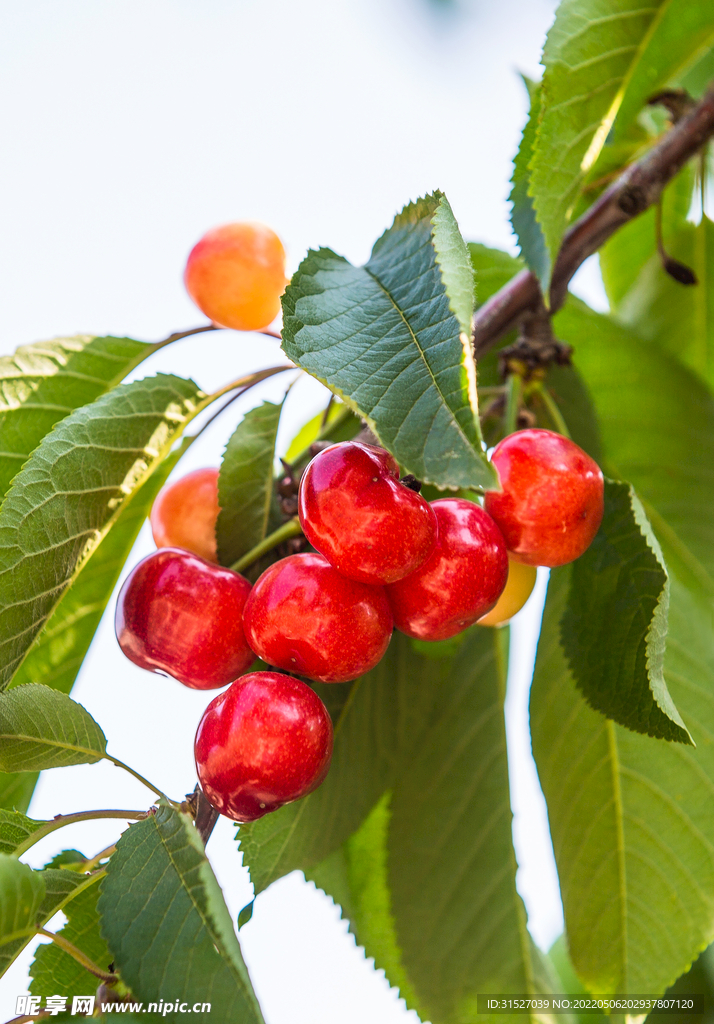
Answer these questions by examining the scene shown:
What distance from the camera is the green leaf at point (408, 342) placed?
0.37m

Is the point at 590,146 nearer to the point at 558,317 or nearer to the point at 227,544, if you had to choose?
the point at 558,317

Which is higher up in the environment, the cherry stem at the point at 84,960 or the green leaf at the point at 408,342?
the green leaf at the point at 408,342

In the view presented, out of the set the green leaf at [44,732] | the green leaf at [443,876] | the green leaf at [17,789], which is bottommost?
the green leaf at [443,876]

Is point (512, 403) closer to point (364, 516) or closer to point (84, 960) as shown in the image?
point (364, 516)

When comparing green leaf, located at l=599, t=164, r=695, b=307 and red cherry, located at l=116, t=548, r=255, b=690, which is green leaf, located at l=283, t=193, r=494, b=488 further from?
green leaf, located at l=599, t=164, r=695, b=307

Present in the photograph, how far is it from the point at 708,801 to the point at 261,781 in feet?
1.74

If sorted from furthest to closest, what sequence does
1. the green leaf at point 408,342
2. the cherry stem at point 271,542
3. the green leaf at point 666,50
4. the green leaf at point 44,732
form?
the green leaf at point 666,50 → the cherry stem at point 271,542 → the green leaf at point 44,732 → the green leaf at point 408,342

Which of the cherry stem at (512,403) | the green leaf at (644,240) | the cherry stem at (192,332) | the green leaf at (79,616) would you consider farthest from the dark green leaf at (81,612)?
the green leaf at (644,240)

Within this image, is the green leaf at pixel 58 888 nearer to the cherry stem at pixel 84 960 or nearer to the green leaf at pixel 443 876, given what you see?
the cherry stem at pixel 84 960

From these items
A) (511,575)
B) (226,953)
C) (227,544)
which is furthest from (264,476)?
(226,953)

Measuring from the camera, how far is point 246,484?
0.67m

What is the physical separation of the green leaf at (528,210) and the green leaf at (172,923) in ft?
1.66

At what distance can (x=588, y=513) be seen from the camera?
20.9 inches

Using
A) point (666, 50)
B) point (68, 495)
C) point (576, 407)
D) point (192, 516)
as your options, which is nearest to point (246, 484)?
point (192, 516)
